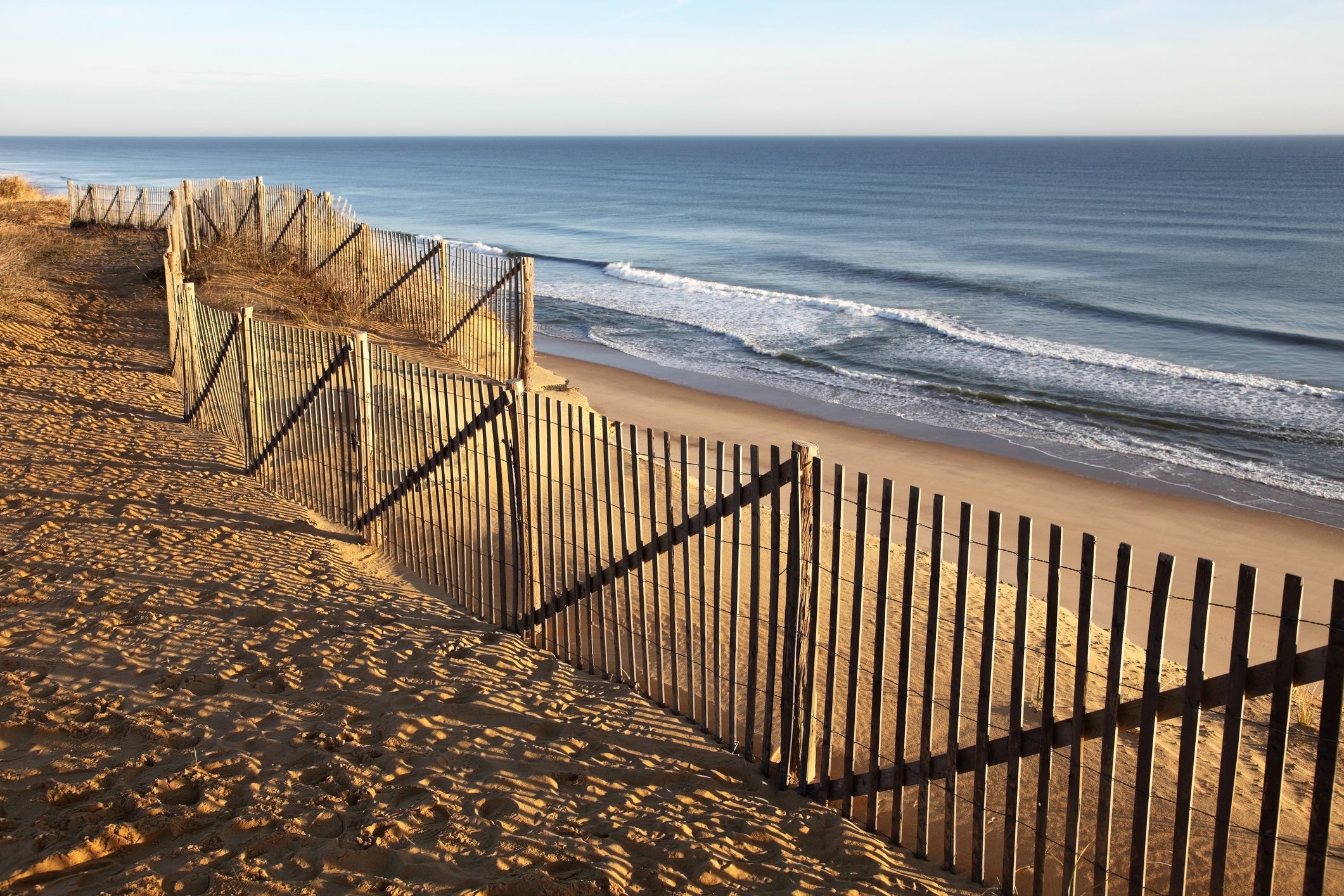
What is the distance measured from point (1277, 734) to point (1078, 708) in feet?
2.21

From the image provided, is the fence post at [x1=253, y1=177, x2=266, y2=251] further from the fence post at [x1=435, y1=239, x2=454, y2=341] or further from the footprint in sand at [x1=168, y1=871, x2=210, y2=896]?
the footprint in sand at [x1=168, y1=871, x2=210, y2=896]

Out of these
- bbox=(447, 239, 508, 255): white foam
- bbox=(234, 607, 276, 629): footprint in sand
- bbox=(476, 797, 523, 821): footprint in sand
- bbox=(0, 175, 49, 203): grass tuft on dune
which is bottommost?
bbox=(476, 797, 523, 821): footprint in sand

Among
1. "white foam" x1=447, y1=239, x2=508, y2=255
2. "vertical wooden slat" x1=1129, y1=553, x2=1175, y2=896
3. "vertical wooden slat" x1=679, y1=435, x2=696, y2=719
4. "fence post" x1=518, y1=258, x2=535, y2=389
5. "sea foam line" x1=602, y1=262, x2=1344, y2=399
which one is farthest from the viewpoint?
"white foam" x1=447, y1=239, x2=508, y2=255

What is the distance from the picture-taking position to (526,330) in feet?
41.1

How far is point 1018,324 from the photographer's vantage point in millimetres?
25375

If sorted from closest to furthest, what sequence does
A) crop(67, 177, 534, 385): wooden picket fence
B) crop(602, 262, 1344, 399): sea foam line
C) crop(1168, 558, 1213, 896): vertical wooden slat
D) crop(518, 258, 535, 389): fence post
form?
crop(1168, 558, 1213, 896): vertical wooden slat, crop(518, 258, 535, 389): fence post, crop(67, 177, 534, 385): wooden picket fence, crop(602, 262, 1344, 399): sea foam line

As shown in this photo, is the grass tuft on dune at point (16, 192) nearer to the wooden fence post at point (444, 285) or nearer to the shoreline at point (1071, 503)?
the wooden fence post at point (444, 285)

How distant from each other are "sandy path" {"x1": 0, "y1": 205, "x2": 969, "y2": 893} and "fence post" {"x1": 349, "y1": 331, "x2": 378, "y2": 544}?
1.11 feet

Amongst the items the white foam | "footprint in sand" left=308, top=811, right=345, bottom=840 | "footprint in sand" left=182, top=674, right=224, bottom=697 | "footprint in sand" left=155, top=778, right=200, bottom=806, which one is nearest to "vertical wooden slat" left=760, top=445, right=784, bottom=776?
"footprint in sand" left=308, top=811, right=345, bottom=840

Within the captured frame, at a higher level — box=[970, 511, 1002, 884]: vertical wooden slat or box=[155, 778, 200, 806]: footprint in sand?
box=[970, 511, 1002, 884]: vertical wooden slat

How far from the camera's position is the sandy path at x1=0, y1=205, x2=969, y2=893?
12.1 ft

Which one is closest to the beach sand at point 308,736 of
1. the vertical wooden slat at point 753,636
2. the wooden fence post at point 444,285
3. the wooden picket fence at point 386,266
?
the vertical wooden slat at point 753,636

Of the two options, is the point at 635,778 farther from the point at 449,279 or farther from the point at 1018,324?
the point at 1018,324

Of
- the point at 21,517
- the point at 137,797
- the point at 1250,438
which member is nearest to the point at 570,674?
the point at 137,797
